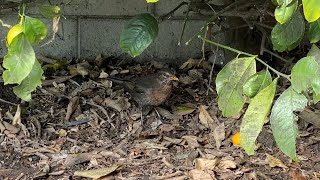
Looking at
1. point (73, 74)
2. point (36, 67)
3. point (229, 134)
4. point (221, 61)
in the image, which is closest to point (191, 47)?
point (221, 61)

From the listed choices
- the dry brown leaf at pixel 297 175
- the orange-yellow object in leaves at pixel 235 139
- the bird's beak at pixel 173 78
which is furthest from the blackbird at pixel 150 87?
the dry brown leaf at pixel 297 175

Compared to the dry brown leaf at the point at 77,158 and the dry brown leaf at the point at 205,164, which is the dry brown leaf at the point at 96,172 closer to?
the dry brown leaf at the point at 77,158

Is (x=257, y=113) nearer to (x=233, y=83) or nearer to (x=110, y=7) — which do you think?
(x=233, y=83)

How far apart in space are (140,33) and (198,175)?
0.71 m

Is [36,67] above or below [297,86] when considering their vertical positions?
above

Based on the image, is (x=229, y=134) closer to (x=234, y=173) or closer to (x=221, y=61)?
(x=234, y=173)

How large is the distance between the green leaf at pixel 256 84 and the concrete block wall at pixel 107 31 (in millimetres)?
2136

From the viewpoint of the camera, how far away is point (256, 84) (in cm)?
130

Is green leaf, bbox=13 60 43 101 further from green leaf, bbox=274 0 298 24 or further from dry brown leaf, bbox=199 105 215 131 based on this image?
dry brown leaf, bbox=199 105 215 131

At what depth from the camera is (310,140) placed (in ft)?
8.70

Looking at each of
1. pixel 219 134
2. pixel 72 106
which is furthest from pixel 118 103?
pixel 219 134

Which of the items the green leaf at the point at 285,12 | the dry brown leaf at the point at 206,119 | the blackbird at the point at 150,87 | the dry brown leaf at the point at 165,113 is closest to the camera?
the green leaf at the point at 285,12

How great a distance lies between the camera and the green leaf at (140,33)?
78.4 inches

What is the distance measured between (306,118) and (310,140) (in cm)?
14
